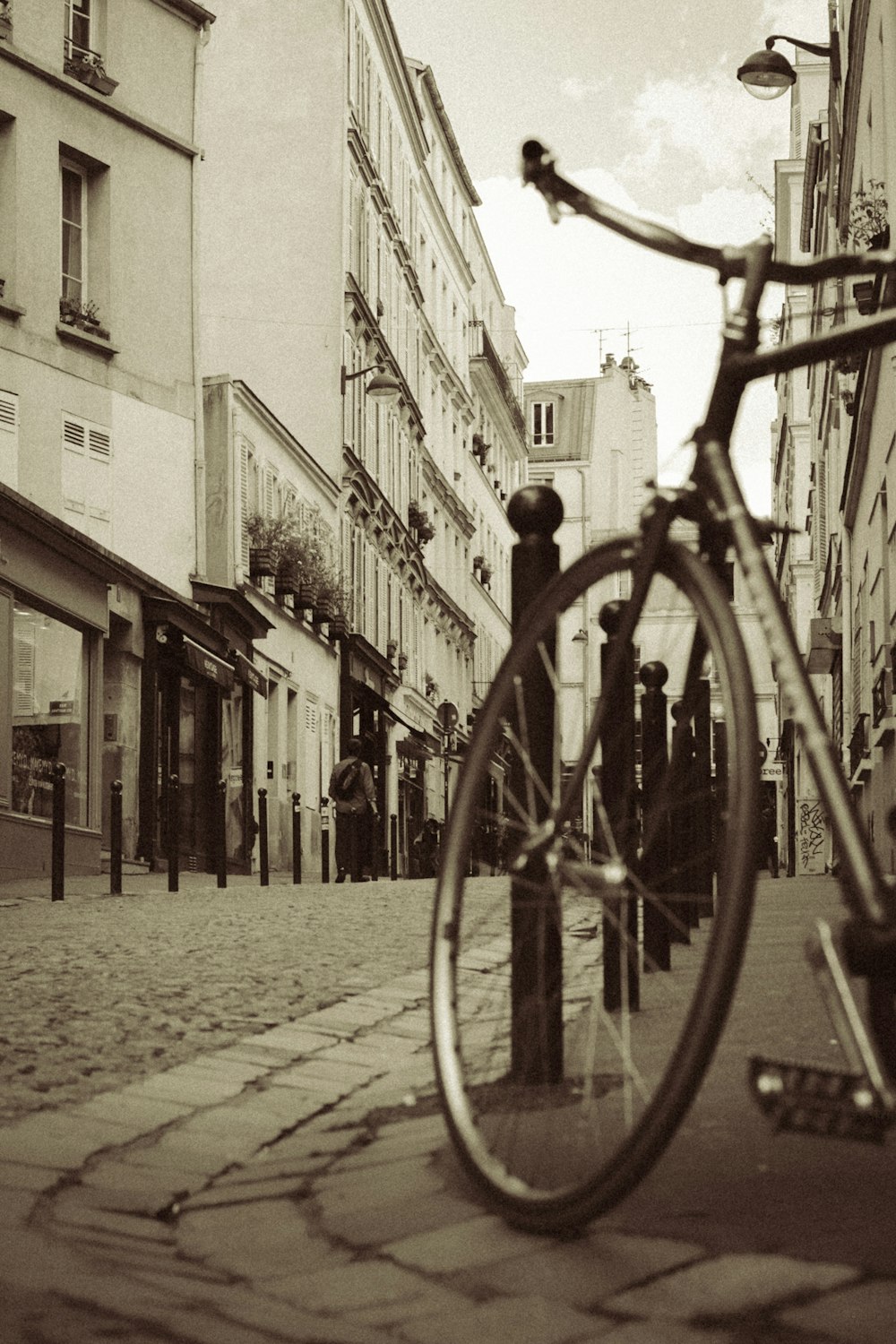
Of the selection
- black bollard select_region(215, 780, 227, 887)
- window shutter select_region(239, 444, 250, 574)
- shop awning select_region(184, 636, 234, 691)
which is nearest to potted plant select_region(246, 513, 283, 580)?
window shutter select_region(239, 444, 250, 574)

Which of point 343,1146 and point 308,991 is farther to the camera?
point 308,991

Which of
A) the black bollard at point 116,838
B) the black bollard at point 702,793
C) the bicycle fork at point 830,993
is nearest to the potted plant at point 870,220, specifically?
the black bollard at point 116,838

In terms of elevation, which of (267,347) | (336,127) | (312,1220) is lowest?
(312,1220)

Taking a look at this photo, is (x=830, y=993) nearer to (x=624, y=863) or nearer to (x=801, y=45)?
(x=624, y=863)

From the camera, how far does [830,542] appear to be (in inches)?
1231

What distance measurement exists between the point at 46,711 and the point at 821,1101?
57.2 feet

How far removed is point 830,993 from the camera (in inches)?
101

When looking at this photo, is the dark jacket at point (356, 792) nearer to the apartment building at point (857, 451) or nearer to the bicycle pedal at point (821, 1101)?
the apartment building at point (857, 451)

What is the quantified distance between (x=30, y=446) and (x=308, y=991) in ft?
56.4

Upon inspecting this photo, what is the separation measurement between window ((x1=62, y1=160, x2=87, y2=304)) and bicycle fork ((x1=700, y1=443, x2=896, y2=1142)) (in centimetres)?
2266

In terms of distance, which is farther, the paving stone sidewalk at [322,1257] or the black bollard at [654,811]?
the black bollard at [654,811]

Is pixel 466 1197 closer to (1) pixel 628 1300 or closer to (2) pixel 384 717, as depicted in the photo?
(1) pixel 628 1300

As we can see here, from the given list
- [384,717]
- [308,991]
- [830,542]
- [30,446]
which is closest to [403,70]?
[384,717]

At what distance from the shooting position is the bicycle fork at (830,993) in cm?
246
